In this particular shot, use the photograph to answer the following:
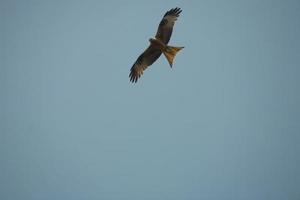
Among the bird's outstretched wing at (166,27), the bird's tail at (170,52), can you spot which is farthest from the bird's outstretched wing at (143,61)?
the bird's tail at (170,52)

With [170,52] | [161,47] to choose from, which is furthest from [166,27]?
[170,52]

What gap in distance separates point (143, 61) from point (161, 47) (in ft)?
4.43

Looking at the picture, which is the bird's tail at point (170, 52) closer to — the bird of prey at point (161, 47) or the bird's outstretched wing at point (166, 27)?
the bird of prey at point (161, 47)

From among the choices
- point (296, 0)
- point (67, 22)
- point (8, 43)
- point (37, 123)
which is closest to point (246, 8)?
point (296, 0)

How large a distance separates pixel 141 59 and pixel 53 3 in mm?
153623

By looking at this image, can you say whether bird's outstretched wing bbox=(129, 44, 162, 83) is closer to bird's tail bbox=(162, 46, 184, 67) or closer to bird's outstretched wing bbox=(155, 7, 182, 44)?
bird's outstretched wing bbox=(155, 7, 182, 44)

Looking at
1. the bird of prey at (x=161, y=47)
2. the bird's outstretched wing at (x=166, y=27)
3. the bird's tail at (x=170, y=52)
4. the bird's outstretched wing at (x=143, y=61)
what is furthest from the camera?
the bird's outstretched wing at (x=143, y=61)

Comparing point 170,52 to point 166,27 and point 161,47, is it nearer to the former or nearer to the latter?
point 161,47

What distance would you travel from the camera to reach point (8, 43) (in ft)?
462

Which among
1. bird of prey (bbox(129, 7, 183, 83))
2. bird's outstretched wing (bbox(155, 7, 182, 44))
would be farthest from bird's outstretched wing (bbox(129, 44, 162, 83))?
bird's outstretched wing (bbox(155, 7, 182, 44))

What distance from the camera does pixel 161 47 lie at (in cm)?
1709

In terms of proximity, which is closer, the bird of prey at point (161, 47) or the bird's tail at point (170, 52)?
the bird's tail at point (170, 52)

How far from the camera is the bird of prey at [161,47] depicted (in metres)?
16.9

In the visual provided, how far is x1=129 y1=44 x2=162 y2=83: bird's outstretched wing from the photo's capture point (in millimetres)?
17859
